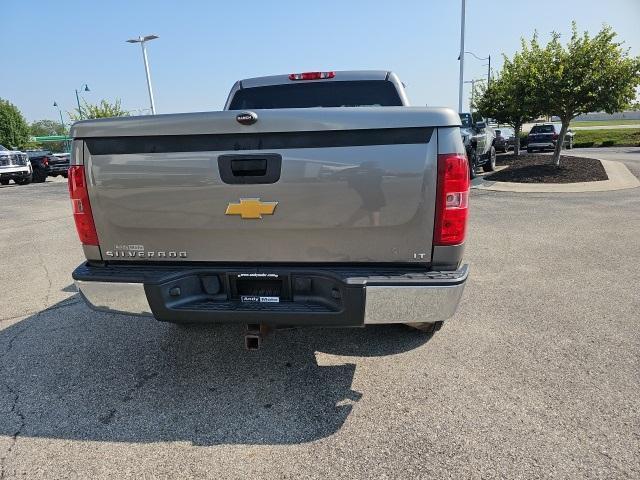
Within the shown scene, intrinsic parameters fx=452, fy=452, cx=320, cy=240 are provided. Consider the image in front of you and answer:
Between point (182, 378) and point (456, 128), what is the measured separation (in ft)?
8.18

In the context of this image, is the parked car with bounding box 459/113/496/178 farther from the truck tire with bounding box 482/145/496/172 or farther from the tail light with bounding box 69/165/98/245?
the tail light with bounding box 69/165/98/245

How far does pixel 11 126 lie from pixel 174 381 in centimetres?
7359

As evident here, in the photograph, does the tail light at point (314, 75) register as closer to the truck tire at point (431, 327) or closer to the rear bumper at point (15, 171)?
the truck tire at point (431, 327)

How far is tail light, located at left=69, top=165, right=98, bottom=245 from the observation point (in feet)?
8.99

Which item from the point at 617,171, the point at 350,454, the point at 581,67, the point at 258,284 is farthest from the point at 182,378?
the point at 617,171

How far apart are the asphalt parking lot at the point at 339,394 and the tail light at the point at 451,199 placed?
1095 millimetres

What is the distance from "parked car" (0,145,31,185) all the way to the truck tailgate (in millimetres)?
21826

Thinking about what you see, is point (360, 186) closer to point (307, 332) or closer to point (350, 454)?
point (350, 454)

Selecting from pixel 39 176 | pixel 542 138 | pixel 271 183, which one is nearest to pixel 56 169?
pixel 39 176

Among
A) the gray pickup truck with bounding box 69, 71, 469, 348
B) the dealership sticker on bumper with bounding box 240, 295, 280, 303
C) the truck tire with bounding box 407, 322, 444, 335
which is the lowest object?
the truck tire with bounding box 407, 322, 444, 335

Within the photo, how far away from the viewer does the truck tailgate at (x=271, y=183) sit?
2465 millimetres

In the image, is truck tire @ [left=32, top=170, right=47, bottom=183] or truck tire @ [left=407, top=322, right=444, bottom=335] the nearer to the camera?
truck tire @ [left=407, top=322, right=444, bottom=335]

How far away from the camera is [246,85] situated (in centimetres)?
464

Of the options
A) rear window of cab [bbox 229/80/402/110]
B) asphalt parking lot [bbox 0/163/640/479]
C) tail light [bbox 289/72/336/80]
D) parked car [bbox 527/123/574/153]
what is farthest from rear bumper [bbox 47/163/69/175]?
parked car [bbox 527/123/574/153]
